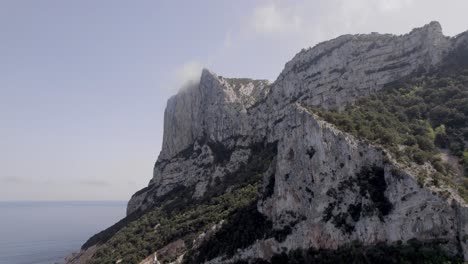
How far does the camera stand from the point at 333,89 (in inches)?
3364

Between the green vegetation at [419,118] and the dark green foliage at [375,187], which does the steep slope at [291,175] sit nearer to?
the dark green foliage at [375,187]

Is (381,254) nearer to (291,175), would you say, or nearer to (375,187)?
(375,187)

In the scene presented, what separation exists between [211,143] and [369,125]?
54.3 meters

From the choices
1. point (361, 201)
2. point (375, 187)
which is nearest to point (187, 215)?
point (361, 201)

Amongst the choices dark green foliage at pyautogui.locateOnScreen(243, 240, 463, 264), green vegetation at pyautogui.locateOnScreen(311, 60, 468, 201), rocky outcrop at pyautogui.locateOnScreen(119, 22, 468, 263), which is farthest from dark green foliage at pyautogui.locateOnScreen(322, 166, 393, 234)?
green vegetation at pyautogui.locateOnScreen(311, 60, 468, 201)

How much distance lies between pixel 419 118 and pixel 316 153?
19072mm

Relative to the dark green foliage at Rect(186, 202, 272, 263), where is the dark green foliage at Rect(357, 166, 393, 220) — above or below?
above

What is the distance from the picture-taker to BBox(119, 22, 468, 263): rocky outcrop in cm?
3956

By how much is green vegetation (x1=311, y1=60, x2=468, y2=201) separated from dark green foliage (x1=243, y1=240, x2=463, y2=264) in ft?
20.1

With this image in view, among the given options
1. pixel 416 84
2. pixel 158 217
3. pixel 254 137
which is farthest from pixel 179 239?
pixel 416 84

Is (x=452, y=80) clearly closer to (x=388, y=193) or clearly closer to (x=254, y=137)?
(x=388, y=193)

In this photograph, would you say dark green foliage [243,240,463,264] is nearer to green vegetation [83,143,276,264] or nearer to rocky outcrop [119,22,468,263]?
rocky outcrop [119,22,468,263]

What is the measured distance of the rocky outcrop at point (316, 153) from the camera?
39.6 meters

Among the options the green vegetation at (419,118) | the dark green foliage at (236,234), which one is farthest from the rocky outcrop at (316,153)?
the green vegetation at (419,118)
